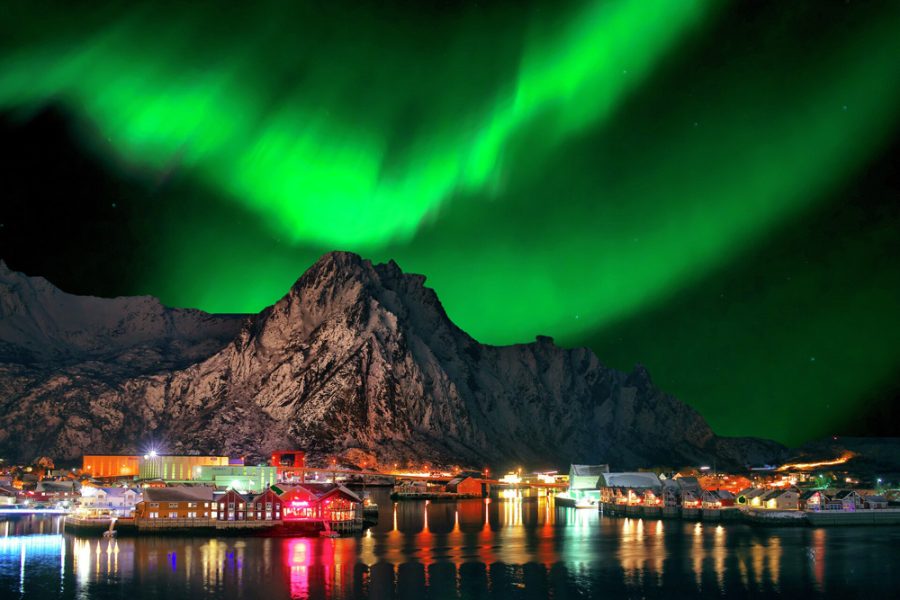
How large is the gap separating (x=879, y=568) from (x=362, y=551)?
4903cm

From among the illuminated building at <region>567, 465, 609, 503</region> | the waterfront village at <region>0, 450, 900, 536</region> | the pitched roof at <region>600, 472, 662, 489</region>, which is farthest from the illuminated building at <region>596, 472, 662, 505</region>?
the illuminated building at <region>567, 465, 609, 503</region>

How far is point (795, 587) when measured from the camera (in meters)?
71.6

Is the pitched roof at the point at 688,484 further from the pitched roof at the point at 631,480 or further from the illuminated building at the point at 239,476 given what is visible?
the illuminated building at the point at 239,476

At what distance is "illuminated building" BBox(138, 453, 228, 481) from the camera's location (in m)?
192

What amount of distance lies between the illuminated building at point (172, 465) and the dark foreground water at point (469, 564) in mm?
70101

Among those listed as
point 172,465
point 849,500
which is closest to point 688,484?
point 849,500

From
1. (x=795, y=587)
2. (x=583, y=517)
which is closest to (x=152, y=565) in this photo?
(x=795, y=587)

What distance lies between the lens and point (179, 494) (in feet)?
372

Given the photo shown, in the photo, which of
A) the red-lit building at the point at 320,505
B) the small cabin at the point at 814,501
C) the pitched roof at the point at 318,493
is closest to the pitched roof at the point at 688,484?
the small cabin at the point at 814,501

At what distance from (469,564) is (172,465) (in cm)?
12805

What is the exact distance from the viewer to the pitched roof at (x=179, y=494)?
11262 cm

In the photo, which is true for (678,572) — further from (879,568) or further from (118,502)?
(118,502)

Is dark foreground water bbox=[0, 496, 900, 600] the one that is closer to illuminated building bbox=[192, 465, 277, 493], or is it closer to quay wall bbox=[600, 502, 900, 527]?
quay wall bbox=[600, 502, 900, 527]

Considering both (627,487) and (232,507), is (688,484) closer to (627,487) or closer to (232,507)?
(627,487)
